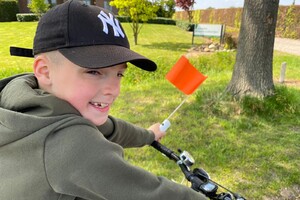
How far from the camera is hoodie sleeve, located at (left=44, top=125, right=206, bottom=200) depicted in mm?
960

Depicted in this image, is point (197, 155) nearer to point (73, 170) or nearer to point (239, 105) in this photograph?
point (239, 105)

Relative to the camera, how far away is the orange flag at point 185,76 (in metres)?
1.67

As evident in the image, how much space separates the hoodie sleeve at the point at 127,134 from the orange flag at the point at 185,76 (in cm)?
38

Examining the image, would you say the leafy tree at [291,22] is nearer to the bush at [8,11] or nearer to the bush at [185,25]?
the bush at [185,25]

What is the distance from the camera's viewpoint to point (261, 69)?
4.44 meters

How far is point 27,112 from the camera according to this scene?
3.49 feet

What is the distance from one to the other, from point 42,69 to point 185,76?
0.82 metres

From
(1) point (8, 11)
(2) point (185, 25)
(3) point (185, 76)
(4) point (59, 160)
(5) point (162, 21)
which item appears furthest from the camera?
(5) point (162, 21)

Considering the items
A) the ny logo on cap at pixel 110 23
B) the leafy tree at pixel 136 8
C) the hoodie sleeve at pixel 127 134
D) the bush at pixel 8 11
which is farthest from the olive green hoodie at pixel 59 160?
the bush at pixel 8 11

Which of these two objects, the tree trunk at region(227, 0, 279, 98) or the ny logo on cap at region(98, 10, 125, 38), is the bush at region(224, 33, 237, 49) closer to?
the tree trunk at region(227, 0, 279, 98)

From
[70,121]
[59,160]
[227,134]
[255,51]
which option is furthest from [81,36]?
[255,51]

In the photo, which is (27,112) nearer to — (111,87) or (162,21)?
(111,87)

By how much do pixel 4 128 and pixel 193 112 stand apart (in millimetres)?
3439

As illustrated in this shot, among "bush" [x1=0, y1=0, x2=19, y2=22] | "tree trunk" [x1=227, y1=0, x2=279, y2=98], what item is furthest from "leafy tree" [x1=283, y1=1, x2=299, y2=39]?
"bush" [x1=0, y1=0, x2=19, y2=22]
